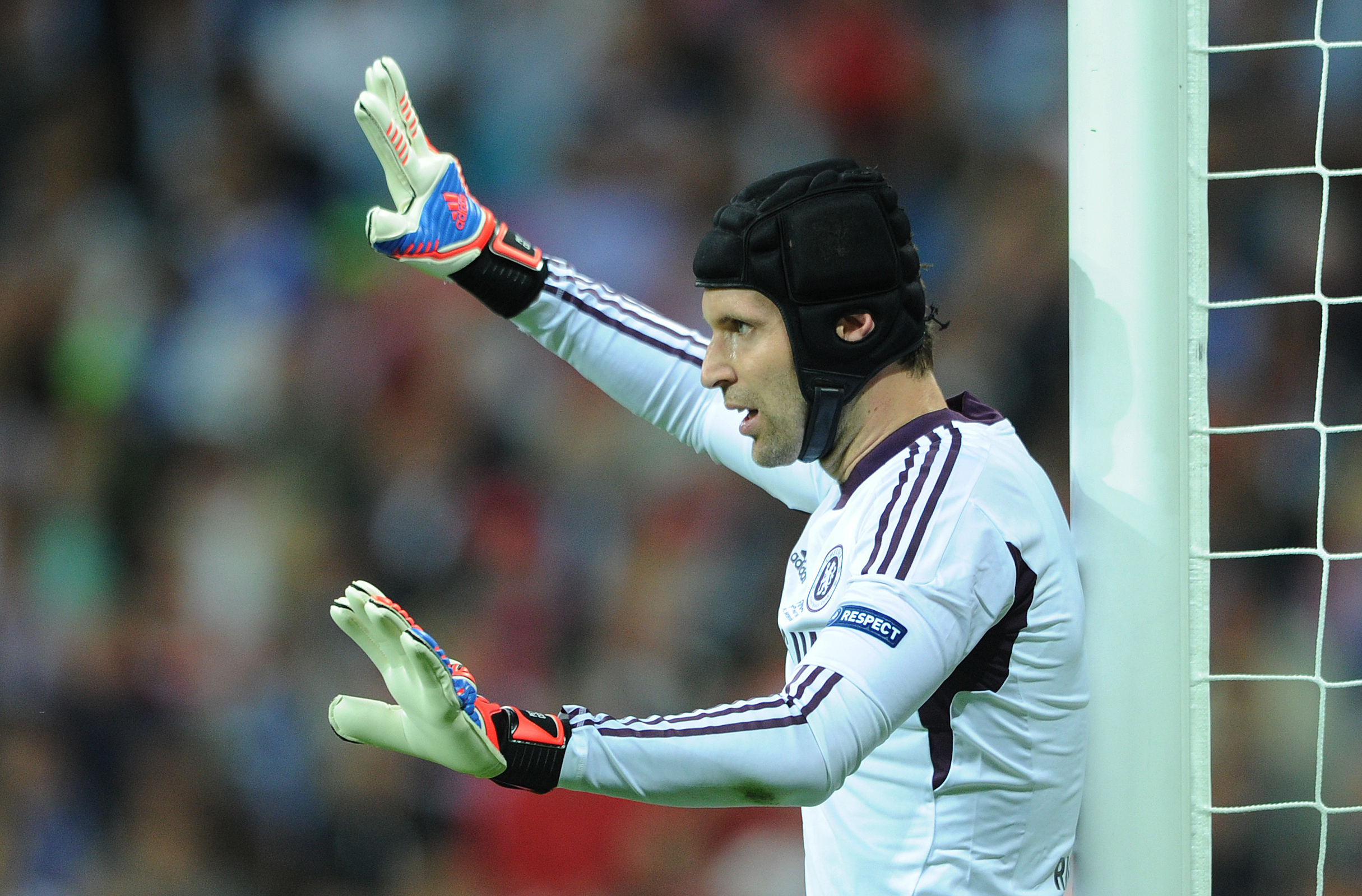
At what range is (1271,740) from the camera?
3.96m

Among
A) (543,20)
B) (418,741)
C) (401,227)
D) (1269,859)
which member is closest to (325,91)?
(543,20)

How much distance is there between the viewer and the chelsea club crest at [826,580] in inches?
71.1

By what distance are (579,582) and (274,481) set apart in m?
1.09

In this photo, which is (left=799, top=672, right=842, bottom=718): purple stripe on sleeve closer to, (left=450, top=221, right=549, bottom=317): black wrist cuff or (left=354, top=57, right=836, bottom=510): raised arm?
(left=354, top=57, right=836, bottom=510): raised arm

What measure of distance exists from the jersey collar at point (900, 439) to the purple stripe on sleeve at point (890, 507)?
3 cm

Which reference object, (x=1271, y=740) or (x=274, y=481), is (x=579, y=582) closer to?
(x=274, y=481)

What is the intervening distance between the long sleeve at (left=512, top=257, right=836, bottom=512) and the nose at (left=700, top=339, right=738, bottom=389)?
51cm

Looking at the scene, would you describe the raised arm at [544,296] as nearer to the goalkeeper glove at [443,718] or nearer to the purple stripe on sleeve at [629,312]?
the purple stripe on sleeve at [629,312]

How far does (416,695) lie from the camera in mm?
1554

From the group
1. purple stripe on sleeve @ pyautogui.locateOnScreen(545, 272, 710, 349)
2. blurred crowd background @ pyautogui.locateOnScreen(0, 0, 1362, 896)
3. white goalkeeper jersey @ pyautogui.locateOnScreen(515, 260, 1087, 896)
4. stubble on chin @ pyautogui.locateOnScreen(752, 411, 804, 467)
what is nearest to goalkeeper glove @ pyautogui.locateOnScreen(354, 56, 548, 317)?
purple stripe on sleeve @ pyautogui.locateOnScreen(545, 272, 710, 349)

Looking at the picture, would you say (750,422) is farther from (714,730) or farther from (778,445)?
(714,730)

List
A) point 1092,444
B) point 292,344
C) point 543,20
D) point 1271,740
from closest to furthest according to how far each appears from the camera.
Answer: point 1092,444 → point 1271,740 → point 292,344 → point 543,20

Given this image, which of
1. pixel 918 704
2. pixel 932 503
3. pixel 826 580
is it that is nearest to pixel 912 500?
pixel 932 503

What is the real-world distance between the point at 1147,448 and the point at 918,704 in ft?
2.08
